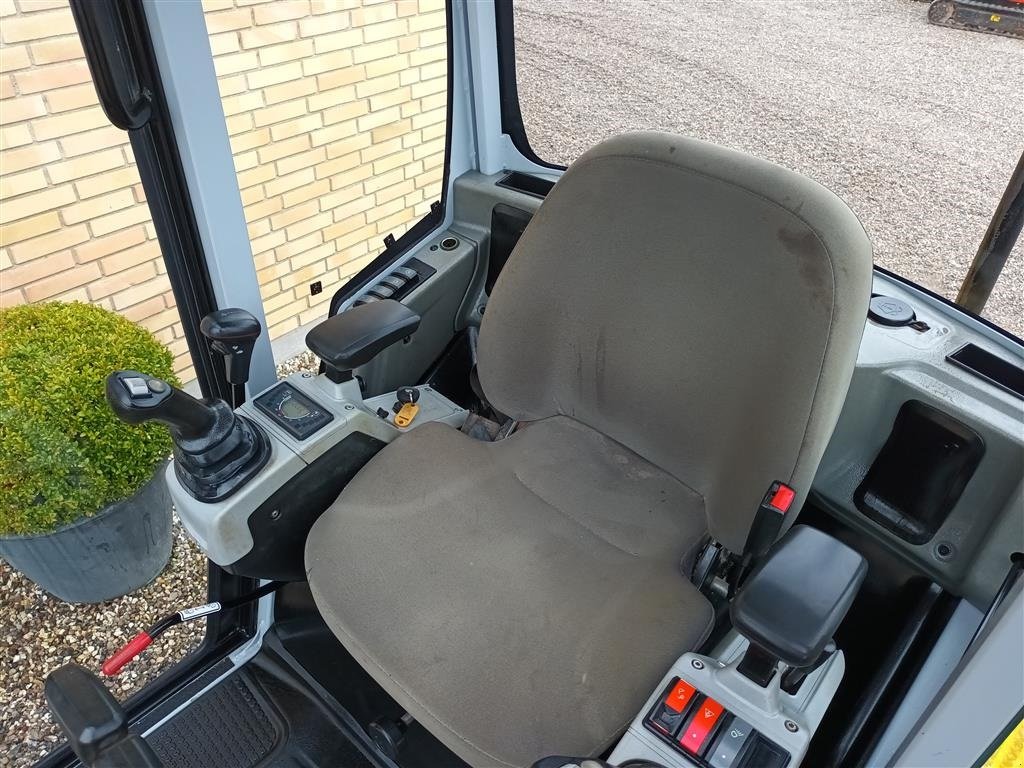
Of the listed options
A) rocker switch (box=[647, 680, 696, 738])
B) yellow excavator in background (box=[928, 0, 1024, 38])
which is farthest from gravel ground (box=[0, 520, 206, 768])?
yellow excavator in background (box=[928, 0, 1024, 38])

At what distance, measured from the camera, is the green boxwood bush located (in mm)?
1641

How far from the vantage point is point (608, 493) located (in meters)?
1.44

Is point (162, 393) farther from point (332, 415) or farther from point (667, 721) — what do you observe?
point (667, 721)

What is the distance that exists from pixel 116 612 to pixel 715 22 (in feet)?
7.07

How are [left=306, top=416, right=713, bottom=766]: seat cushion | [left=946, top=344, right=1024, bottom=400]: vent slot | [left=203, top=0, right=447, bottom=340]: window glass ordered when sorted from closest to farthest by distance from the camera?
[left=306, top=416, right=713, bottom=766]: seat cushion
[left=946, top=344, right=1024, bottom=400]: vent slot
[left=203, top=0, right=447, bottom=340]: window glass

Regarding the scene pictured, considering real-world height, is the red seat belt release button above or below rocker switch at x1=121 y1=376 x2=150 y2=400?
below

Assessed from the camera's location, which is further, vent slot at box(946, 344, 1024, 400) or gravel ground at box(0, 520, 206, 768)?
gravel ground at box(0, 520, 206, 768)

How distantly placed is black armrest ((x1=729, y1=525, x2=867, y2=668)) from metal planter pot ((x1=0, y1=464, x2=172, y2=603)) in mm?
1617

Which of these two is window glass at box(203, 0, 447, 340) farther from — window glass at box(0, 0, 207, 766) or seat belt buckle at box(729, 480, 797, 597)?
seat belt buckle at box(729, 480, 797, 597)

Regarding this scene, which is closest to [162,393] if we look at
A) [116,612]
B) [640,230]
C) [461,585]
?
[461,585]

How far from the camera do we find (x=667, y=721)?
1.00 metres

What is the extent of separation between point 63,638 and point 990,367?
89.5 inches

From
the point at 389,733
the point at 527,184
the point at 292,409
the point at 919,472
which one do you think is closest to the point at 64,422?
the point at 292,409

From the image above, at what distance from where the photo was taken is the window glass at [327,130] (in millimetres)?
1997
